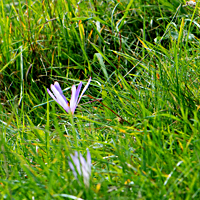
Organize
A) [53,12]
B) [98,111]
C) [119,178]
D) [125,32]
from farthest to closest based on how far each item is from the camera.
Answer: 1. [53,12]
2. [125,32]
3. [98,111]
4. [119,178]

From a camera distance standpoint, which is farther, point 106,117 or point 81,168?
point 106,117

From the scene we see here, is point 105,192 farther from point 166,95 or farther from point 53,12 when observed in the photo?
point 53,12

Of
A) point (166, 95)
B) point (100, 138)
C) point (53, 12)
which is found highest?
point (53, 12)

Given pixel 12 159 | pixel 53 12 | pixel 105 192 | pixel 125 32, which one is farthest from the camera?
pixel 53 12

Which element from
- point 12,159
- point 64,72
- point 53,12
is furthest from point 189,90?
point 53,12

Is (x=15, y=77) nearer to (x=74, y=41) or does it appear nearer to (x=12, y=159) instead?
(x=74, y=41)

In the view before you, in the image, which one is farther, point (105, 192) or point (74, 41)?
point (74, 41)

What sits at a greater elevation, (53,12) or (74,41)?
(53,12)
